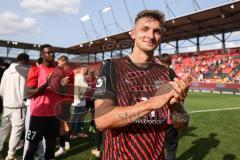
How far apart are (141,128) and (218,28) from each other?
35.5 meters

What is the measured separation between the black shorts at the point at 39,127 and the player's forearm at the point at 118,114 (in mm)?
3295

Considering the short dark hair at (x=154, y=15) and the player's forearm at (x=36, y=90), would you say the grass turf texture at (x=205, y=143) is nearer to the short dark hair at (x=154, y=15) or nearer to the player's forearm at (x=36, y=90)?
Result: the player's forearm at (x=36, y=90)

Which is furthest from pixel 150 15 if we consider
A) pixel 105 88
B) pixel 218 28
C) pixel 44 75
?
pixel 218 28

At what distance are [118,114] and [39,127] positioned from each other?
11.4 ft

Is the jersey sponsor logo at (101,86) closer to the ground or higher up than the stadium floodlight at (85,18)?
closer to the ground

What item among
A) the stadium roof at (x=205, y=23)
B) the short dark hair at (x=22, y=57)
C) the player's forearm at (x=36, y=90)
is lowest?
the player's forearm at (x=36, y=90)

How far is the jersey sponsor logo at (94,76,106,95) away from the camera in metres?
2.05

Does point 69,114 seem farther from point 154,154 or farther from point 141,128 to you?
point 154,154

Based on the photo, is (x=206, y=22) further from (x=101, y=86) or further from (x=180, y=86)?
(x=180, y=86)

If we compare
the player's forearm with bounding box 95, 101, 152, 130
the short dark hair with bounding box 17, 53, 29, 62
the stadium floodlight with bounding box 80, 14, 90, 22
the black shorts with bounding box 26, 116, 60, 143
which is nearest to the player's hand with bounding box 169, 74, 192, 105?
the player's forearm with bounding box 95, 101, 152, 130

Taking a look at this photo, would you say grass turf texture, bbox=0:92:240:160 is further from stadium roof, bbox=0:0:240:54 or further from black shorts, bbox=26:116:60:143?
stadium roof, bbox=0:0:240:54

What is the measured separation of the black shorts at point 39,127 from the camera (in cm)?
503

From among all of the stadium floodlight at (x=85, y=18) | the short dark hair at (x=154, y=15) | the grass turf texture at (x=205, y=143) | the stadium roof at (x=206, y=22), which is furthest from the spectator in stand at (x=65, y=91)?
the stadium floodlight at (x=85, y=18)

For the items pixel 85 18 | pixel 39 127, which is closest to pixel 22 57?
pixel 39 127
